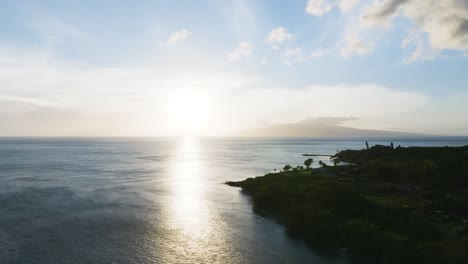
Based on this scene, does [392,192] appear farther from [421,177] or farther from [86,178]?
[86,178]

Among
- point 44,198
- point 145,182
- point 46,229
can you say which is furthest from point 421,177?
point 44,198

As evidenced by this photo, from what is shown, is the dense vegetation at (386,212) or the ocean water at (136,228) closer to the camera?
the dense vegetation at (386,212)

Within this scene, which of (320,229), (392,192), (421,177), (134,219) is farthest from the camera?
(421,177)

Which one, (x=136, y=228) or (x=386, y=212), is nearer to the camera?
(x=386, y=212)

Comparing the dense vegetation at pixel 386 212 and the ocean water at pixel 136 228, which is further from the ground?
the dense vegetation at pixel 386 212

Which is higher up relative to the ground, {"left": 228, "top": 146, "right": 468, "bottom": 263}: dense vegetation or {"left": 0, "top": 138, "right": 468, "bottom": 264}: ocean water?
{"left": 228, "top": 146, "right": 468, "bottom": 263}: dense vegetation

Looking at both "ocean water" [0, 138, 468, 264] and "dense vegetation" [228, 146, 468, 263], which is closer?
"dense vegetation" [228, 146, 468, 263]

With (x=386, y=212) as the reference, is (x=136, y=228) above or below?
below

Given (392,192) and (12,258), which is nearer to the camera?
(12,258)
